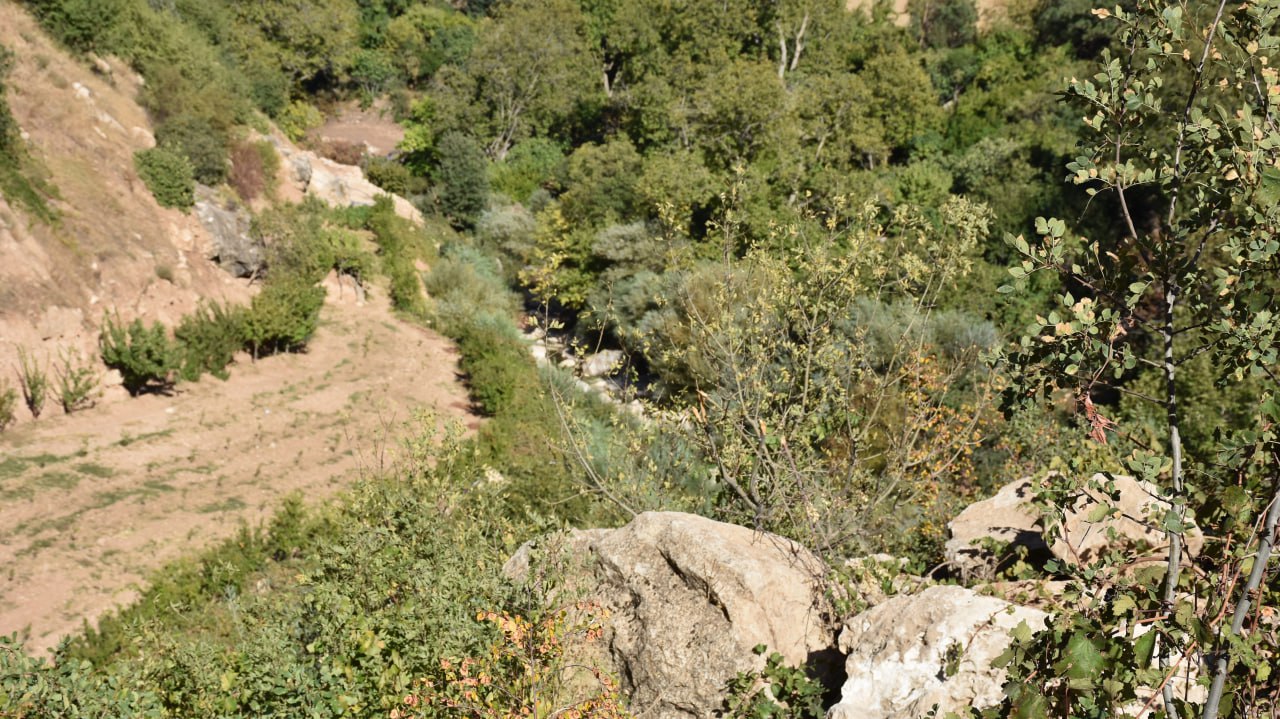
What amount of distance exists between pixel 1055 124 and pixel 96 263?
24880 millimetres

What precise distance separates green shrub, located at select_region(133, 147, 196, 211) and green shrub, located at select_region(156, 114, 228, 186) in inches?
21.2

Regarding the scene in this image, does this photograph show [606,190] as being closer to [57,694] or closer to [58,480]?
[58,480]

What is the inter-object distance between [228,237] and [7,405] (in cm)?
687

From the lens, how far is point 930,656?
12.5 ft

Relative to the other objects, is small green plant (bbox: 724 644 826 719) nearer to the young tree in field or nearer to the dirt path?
the young tree in field

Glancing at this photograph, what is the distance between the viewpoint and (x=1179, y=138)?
2.27 meters

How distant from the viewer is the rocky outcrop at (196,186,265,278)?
1814 cm

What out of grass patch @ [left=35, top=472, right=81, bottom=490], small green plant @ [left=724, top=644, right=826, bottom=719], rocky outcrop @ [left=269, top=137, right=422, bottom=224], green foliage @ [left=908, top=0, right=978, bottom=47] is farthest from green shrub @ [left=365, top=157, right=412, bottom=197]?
small green plant @ [left=724, top=644, right=826, bottom=719]

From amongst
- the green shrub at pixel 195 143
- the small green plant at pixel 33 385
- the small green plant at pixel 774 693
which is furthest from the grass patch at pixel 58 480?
the small green plant at pixel 774 693

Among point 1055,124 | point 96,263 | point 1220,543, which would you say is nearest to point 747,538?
point 1220,543

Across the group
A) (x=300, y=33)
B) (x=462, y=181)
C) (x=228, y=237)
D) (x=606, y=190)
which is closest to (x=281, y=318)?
(x=228, y=237)

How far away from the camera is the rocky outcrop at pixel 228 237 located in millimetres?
18141

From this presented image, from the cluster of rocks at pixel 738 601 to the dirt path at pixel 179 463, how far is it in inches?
122

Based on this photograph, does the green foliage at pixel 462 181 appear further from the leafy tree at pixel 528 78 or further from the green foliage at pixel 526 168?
the leafy tree at pixel 528 78
